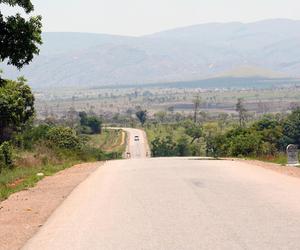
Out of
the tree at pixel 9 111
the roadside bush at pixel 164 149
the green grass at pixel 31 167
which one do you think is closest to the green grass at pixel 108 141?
the roadside bush at pixel 164 149

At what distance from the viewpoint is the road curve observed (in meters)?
9.66

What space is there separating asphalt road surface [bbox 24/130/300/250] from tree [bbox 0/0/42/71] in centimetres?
375

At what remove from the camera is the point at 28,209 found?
14.7 meters

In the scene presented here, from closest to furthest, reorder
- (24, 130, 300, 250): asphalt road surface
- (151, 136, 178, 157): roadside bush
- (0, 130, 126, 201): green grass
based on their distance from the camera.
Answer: (24, 130, 300, 250): asphalt road surface
(0, 130, 126, 201): green grass
(151, 136, 178, 157): roadside bush

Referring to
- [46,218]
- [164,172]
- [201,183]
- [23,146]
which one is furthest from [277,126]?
[46,218]

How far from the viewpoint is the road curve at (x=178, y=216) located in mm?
9664

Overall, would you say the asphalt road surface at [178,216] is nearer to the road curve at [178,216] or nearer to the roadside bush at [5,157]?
the road curve at [178,216]

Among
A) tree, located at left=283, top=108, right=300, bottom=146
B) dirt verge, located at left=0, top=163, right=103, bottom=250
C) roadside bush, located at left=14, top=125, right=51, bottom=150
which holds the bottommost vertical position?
tree, located at left=283, top=108, right=300, bottom=146

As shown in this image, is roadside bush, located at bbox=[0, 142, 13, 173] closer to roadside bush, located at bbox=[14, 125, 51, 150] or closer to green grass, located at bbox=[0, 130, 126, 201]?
green grass, located at bbox=[0, 130, 126, 201]

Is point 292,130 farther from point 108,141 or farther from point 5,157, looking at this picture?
point 108,141

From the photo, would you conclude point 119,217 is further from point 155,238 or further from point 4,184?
point 4,184

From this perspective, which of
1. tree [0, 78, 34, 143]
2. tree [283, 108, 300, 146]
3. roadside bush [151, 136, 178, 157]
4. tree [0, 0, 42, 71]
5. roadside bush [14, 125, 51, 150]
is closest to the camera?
tree [0, 0, 42, 71]

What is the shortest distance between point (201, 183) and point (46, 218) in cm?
638

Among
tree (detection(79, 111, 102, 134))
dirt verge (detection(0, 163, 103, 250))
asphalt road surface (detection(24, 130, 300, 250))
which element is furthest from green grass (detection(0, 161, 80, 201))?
tree (detection(79, 111, 102, 134))
